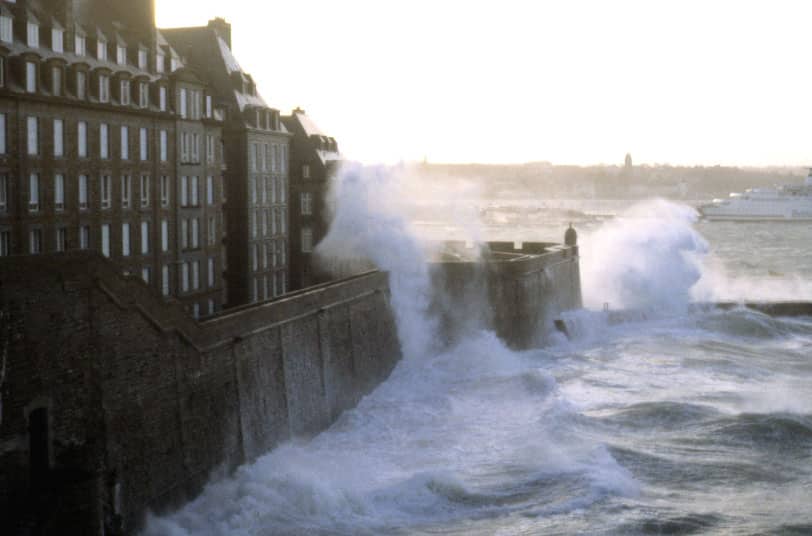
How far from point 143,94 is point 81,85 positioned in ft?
10.7

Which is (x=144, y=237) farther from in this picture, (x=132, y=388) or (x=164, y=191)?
(x=132, y=388)

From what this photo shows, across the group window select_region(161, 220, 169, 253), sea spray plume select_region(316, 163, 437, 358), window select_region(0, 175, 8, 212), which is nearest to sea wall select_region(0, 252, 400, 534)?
window select_region(0, 175, 8, 212)

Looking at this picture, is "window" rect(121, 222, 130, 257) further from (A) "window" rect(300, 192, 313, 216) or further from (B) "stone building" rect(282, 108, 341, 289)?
(A) "window" rect(300, 192, 313, 216)

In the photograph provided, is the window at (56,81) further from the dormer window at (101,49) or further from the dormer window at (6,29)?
the dormer window at (101,49)

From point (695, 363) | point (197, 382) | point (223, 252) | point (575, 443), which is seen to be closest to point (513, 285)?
point (695, 363)

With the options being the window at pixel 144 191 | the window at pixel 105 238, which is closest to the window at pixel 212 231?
the window at pixel 144 191

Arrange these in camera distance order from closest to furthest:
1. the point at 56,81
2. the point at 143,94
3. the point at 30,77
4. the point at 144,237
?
the point at 30,77 → the point at 56,81 → the point at 143,94 → the point at 144,237

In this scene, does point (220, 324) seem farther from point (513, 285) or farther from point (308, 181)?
point (308, 181)

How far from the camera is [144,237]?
30.0 m

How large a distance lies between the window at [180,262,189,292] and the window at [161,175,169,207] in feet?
6.70

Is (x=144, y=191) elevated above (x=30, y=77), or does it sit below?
below

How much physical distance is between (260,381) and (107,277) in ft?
18.7

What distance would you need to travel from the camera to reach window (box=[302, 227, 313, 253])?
1688 inches

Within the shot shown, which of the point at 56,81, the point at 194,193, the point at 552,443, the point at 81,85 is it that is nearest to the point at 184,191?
the point at 194,193
